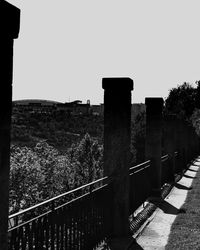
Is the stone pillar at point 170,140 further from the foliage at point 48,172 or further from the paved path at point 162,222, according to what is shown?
the foliage at point 48,172

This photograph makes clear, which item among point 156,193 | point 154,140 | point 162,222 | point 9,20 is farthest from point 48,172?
point 9,20

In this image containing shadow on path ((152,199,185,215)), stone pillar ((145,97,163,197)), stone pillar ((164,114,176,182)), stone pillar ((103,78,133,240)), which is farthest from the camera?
stone pillar ((164,114,176,182))

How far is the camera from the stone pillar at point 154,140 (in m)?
11.0

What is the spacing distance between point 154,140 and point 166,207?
2.11 meters

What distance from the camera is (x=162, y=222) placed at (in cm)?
820

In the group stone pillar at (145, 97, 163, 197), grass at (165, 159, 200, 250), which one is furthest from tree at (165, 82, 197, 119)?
grass at (165, 159, 200, 250)

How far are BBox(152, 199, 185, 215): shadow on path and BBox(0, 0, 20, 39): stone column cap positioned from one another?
686 cm

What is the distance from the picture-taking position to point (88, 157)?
29188 mm

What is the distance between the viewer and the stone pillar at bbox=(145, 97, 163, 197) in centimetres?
1096

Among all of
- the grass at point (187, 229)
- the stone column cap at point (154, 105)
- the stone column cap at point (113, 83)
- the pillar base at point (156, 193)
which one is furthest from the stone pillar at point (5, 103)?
the pillar base at point (156, 193)

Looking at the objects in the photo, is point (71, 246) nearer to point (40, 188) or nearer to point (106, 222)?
point (106, 222)

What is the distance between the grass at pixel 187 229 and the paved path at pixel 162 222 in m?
0.11

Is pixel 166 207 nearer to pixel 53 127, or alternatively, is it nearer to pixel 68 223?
pixel 68 223

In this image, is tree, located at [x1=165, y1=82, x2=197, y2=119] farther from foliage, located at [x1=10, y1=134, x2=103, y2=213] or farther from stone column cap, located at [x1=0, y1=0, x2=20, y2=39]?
stone column cap, located at [x1=0, y1=0, x2=20, y2=39]
